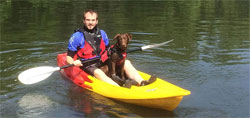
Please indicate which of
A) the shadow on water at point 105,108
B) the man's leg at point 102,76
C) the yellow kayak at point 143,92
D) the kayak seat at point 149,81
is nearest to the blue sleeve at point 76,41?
the yellow kayak at point 143,92

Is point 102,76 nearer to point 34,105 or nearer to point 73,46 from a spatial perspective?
point 73,46

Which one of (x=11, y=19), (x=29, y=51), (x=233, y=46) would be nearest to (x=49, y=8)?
(x=11, y=19)

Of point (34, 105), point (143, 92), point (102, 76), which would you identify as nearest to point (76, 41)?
point (102, 76)

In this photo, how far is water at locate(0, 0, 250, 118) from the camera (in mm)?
5031

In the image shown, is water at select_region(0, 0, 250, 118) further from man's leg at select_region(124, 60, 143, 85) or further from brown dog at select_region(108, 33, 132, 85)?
man's leg at select_region(124, 60, 143, 85)

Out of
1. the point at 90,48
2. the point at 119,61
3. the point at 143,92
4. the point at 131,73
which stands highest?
the point at 90,48

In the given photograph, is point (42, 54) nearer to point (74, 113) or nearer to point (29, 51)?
point (29, 51)

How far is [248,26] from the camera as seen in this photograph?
39.8ft

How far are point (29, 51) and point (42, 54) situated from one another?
0.50m

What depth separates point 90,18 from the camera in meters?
5.66

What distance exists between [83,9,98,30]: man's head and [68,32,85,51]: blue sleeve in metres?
0.22

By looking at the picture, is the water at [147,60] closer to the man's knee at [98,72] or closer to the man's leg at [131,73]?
the man's knee at [98,72]

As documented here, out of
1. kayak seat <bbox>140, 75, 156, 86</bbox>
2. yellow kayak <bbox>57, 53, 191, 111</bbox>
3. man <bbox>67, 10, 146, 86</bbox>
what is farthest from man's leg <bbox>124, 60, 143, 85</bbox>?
yellow kayak <bbox>57, 53, 191, 111</bbox>

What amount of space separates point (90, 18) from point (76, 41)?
474 mm
